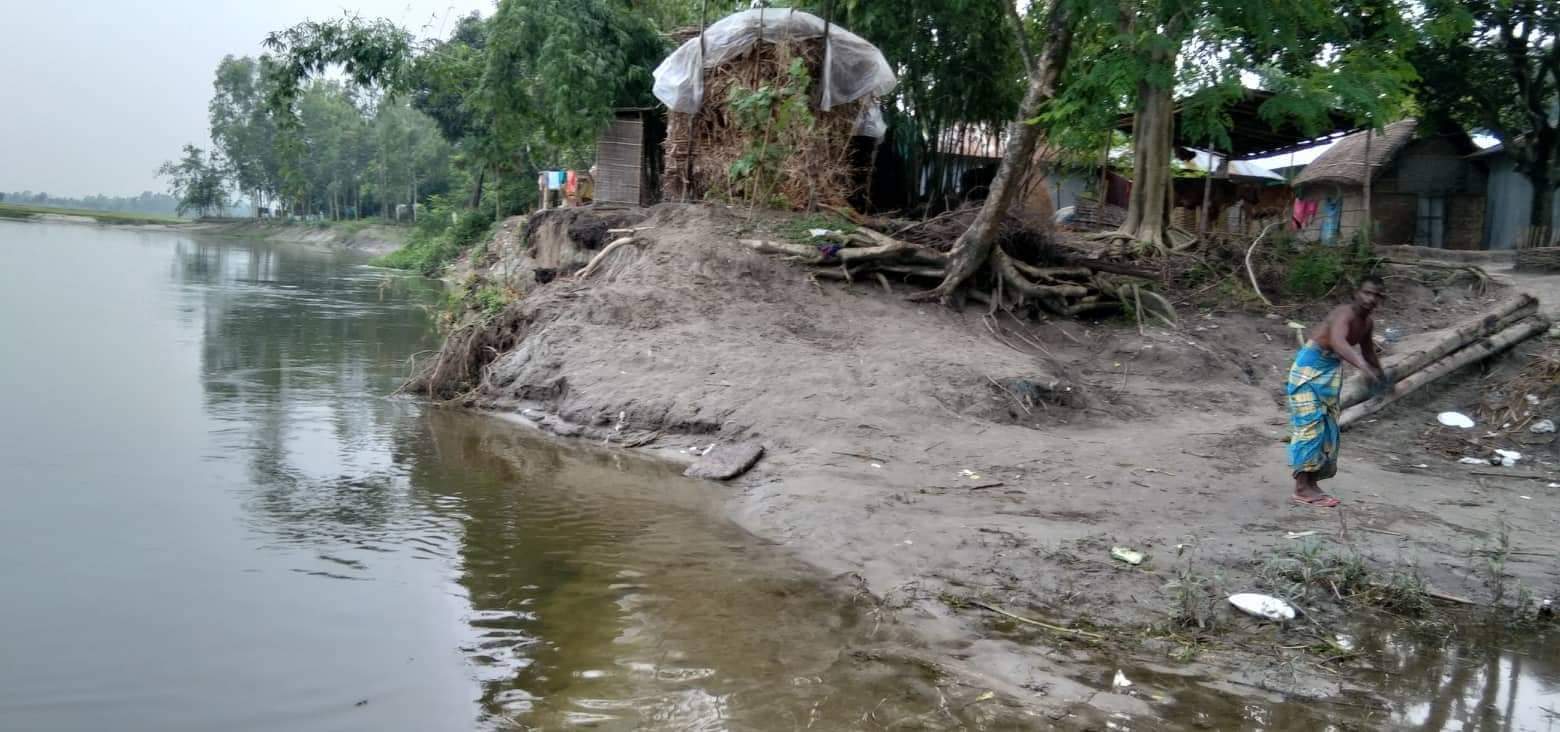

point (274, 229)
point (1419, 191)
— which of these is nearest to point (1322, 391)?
point (1419, 191)

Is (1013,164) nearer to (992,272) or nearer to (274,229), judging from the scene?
(992,272)

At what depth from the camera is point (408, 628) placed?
5012 mm

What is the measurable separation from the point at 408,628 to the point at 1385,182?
24060 millimetres

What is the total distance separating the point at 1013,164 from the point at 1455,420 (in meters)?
4.62

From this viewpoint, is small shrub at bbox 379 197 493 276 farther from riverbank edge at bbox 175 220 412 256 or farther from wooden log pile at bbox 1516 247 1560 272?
wooden log pile at bbox 1516 247 1560 272

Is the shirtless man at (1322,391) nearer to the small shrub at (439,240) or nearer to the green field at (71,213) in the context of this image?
the small shrub at (439,240)

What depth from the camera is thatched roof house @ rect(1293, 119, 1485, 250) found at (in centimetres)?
2278

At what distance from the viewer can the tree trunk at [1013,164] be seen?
10.6 meters

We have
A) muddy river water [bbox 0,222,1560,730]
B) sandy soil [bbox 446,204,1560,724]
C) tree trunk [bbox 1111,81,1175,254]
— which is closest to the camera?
muddy river water [bbox 0,222,1560,730]

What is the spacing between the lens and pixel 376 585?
5.57m

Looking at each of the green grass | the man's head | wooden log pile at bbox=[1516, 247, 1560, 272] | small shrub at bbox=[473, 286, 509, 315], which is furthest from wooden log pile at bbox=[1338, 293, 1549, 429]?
the green grass

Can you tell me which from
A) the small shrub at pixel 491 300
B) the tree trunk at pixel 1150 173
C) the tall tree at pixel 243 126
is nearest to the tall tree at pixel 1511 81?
the tree trunk at pixel 1150 173

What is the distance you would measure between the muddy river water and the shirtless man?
68.3 inches

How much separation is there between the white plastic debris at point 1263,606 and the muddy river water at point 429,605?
1.08 feet
